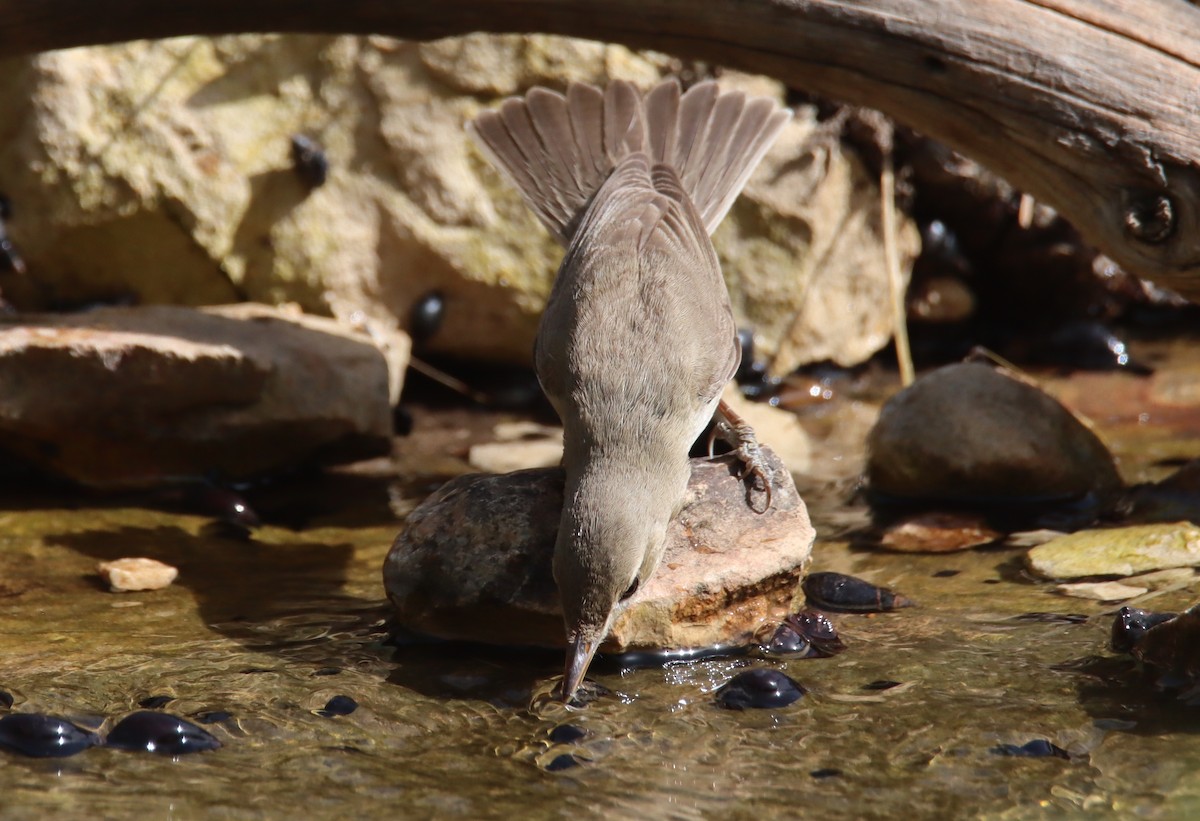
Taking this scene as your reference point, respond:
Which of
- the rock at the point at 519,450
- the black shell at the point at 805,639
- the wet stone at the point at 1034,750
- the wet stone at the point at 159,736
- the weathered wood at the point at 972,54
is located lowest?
the rock at the point at 519,450

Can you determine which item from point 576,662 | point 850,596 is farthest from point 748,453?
point 576,662

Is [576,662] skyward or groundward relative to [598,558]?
groundward

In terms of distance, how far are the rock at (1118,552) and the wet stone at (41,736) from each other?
3.55 metres

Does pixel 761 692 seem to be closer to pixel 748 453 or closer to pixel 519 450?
pixel 748 453

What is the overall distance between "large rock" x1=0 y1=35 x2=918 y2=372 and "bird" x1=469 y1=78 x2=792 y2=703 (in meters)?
1.24

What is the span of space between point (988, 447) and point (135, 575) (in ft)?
12.2

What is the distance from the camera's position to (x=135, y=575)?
17.0ft

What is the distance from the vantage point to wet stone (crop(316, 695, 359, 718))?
401 centimetres

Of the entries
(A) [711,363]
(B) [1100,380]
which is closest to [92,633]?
(A) [711,363]

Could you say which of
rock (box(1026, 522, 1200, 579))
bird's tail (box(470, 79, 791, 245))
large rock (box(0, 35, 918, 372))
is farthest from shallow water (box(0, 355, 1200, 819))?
large rock (box(0, 35, 918, 372))

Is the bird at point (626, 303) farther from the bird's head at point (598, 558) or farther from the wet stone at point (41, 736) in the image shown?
the wet stone at point (41, 736)

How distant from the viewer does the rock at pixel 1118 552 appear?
522 centimetres

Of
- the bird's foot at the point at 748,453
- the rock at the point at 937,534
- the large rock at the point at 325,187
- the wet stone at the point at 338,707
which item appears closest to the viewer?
the wet stone at the point at 338,707

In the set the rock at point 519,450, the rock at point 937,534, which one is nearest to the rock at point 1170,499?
the rock at point 937,534
